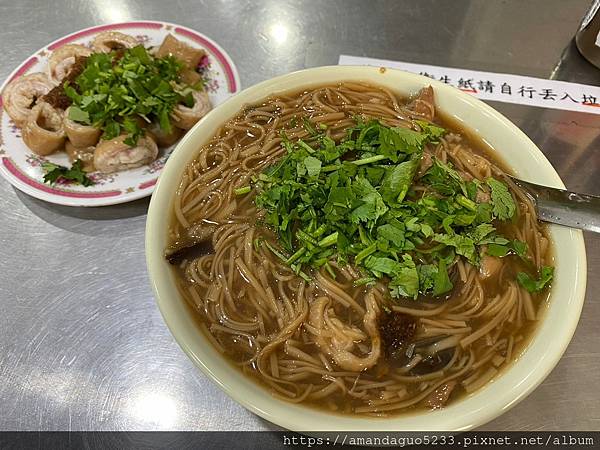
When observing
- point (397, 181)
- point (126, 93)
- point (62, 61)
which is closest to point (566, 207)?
point (397, 181)

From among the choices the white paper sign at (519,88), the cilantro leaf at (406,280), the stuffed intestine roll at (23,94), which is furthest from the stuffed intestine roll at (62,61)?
the cilantro leaf at (406,280)

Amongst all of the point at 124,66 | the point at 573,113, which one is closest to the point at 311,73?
the point at 124,66

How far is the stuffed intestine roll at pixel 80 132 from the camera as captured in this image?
8.87 feet

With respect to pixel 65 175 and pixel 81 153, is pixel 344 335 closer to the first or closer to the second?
pixel 65 175

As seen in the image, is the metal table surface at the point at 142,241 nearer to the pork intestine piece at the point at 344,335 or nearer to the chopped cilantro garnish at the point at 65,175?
the chopped cilantro garnish at the point at 65,175

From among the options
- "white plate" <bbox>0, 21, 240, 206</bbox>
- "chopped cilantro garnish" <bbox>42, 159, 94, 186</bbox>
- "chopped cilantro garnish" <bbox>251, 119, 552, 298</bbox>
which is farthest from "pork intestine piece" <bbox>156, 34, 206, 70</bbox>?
"chopped cilantro garnish" <bbox>251, 119, 552, 298</bbox>

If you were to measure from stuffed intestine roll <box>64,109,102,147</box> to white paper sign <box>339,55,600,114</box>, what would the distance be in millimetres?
1667

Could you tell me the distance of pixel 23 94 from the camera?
2.93m

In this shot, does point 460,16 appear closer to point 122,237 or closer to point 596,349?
point 596,349

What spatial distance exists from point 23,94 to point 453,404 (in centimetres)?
298

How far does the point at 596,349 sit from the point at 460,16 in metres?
2.76

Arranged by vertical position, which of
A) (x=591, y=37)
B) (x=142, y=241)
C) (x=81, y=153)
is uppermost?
(x=591, y=37)

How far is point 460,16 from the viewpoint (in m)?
3.82

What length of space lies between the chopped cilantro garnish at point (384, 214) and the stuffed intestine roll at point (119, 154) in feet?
3.40
